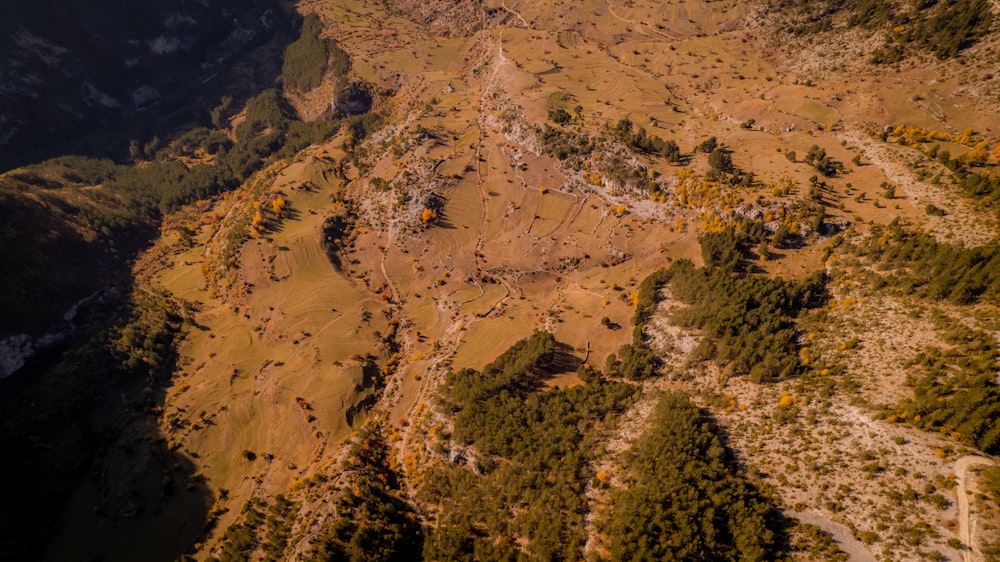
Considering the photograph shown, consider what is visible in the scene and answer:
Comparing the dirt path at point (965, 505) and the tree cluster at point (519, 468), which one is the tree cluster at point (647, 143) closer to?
the tree cluster at point (519, 468)

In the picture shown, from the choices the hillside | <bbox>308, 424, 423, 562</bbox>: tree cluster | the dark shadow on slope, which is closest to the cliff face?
the hillside

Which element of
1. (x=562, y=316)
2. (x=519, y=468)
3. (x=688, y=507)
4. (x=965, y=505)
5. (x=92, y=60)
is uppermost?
(x=92, y=60)

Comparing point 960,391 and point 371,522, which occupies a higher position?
point 960,391

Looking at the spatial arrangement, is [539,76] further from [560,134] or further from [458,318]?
[458,318]

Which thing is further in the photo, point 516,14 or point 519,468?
point 516,14

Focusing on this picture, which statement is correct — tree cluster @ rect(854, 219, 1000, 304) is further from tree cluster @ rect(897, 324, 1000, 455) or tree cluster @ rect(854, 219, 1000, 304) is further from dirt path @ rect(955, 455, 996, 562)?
dirt path @ rect(955, 455, 996, 562)

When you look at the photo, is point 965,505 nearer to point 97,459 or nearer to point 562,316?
point 562,316

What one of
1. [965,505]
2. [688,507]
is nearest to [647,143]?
[688,507]
